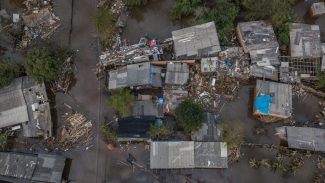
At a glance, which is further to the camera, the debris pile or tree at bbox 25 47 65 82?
the debris pile

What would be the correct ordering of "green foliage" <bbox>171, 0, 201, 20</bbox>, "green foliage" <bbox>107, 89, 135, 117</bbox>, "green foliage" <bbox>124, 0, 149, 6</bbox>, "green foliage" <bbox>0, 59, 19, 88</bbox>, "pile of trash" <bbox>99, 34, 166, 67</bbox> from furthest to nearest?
"green foliage" <bbox>124, 0, 149, 6</bbox> < "green foliage" <bbox>171, 0, 201, 20</bbox> < "pile of trash" <bbox>99, 34, 166, 67</bbox> < "green foliage" <bbox>0, 59, 19, 88</bbox> < "green foliage" <bbox>107, 89, 135, 117</bbox>

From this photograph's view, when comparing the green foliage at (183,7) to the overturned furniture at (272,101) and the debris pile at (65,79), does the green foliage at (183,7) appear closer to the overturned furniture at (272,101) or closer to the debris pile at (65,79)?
the overturned furniture at (272,101)

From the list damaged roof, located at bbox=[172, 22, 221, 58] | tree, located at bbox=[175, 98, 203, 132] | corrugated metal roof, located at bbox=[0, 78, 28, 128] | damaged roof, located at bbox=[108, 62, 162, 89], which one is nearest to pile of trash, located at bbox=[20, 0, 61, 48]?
corrugated metal roof, located at bbox=[0, 78, 28, 128]

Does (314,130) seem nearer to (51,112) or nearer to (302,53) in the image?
(302,53)

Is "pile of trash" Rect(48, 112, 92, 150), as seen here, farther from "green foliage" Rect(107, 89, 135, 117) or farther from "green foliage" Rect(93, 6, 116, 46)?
"green foliage" Rect(93, 6, 116, 46)

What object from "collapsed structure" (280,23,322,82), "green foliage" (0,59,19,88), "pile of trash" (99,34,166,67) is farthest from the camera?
"pile of trash" (99,34,166,67)

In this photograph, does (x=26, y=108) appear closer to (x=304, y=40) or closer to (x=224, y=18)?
(x=224, y=18)

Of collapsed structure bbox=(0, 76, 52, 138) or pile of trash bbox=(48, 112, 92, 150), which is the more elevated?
collapsed structure bbox=(0, 76, 52, 138)
